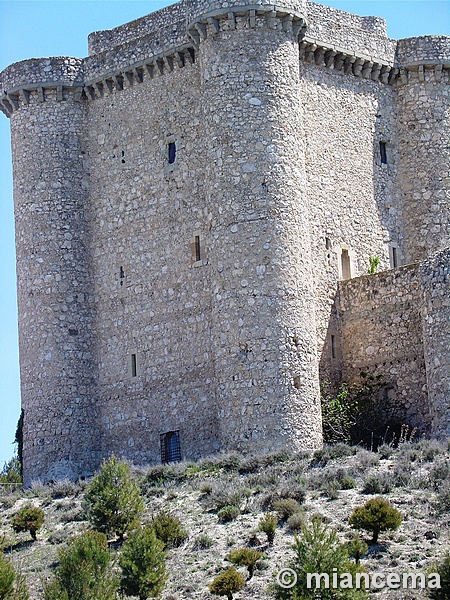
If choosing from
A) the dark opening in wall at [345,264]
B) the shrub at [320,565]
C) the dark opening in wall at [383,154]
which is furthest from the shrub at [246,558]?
the dark opening in wall at [383,154]

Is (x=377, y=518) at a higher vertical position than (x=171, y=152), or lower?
lower

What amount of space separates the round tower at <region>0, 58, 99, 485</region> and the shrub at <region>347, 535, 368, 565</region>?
1234cm

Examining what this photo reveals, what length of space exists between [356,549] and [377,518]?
1126 millimetres

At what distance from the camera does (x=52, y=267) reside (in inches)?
1497

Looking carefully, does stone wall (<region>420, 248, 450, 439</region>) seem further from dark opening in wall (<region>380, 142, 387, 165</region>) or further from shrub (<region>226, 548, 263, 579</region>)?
shrub (<region>226, 548, 263, 579</region>)

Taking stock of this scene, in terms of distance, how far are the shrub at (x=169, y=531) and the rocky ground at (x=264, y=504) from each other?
0.48 feet

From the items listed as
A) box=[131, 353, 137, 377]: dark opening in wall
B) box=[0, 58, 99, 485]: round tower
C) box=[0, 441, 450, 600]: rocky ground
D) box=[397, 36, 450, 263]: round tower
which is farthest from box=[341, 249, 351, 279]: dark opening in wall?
box=[0, 441, 450, 600]: rocky ground

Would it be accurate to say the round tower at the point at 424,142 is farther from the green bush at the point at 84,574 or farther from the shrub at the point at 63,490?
the green bush at the point at 84,574

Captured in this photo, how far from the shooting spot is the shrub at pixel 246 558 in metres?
26.4

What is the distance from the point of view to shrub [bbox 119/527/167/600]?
26172 millimetres

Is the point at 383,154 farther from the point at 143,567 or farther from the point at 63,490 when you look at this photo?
the point at 143,567

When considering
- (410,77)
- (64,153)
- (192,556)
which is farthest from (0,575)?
(410,77)

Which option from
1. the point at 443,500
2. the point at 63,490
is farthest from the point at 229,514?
the point at 63,490

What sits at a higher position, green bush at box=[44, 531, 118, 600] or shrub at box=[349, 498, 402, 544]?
shrub at box=[349, 498, 402, 544]
